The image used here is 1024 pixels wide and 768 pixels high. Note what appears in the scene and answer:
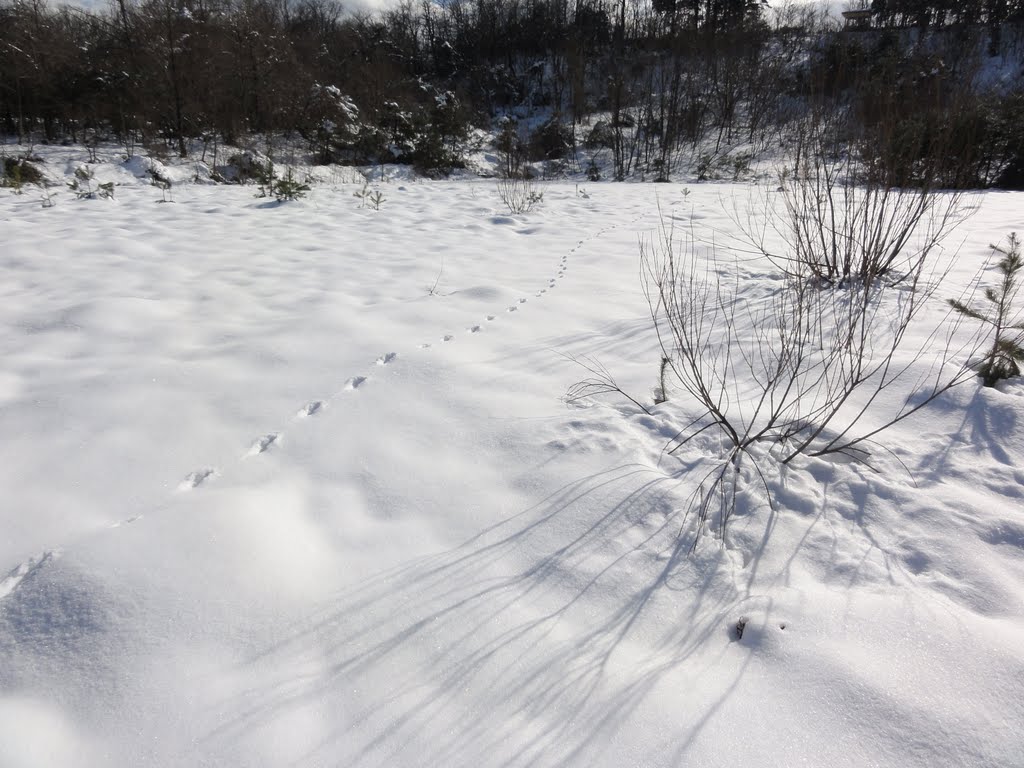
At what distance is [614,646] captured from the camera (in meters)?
1.06

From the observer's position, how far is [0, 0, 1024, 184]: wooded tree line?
4.73 m

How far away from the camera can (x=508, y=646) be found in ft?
3.43

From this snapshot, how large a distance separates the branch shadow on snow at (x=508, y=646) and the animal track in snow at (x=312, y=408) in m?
0.90

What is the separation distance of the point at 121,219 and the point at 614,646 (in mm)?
5712

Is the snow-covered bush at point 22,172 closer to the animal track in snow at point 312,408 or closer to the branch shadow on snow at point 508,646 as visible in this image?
the animal track in snow at point 312,408

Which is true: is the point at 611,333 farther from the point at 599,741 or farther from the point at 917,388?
the point at 599,741

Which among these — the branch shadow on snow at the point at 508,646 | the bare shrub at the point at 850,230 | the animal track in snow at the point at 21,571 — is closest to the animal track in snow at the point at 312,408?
the animal track in snow at the point at 21,571

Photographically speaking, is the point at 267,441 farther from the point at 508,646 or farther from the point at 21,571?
the point at 508,646

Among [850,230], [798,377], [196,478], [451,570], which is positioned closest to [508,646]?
[451,570]

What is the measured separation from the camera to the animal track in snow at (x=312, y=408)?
1.89 metres

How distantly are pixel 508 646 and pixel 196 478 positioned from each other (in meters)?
1.11

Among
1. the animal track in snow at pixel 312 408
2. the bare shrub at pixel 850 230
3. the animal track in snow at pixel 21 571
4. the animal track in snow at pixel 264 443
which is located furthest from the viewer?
the bare shrub at pixel 850 230

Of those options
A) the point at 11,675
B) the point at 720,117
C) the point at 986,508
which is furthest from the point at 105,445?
the point at 720,117

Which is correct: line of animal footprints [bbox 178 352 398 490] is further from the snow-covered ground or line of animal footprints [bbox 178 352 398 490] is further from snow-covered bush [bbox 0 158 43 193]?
snow-covered bush [bbox 0 158 43 193]
